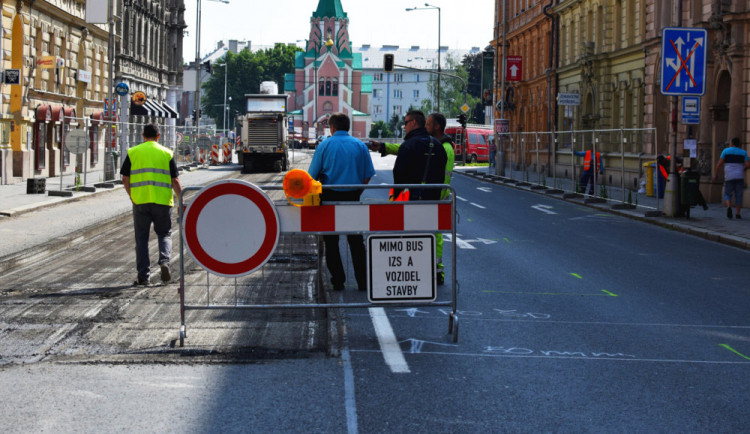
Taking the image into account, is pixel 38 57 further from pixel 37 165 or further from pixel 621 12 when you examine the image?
pixel 621 12

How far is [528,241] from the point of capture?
17234mm

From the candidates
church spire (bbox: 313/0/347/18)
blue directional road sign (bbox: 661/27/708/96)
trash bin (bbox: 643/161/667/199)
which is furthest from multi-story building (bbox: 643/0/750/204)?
church spire (bbox: 313/0/347/18)

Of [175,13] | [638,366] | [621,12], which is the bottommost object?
[638,366]

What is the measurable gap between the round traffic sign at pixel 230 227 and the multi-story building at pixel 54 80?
21.5 m

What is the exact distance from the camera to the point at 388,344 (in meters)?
7.89

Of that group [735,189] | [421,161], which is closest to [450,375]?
[421,161]

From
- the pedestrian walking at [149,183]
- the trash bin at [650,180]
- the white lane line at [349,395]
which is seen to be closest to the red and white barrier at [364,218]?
the white lane line at [349,395]

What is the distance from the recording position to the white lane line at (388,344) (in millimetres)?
7121

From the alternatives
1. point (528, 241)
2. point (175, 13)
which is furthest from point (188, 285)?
point (175, 13)

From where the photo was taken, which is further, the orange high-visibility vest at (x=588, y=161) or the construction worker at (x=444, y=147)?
the orange high-visibility vest at (x=588, y=161)

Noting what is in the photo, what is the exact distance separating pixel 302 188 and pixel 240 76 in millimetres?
143911

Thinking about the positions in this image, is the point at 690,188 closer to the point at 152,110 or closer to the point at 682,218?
the point at 682,218

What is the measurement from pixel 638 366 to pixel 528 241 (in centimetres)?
996

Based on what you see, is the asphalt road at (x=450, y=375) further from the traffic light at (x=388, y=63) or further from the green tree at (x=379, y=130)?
the green tree at (x=379, y=130)
